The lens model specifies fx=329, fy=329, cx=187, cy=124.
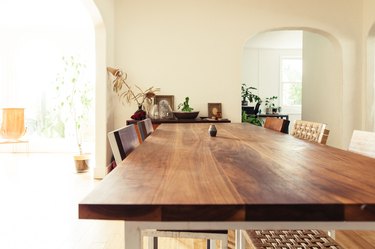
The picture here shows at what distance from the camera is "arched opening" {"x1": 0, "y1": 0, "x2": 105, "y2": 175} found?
6887mm

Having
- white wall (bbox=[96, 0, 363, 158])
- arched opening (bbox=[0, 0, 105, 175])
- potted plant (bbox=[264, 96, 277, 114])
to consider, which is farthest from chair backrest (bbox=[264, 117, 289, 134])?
potted plant (bbox=[264, 96, 277, 114])

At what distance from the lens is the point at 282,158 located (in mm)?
1131

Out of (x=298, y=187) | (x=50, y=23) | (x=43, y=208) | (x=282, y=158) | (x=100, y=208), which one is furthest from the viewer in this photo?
(x=50, y=23)

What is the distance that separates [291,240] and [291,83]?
8419 millimetres

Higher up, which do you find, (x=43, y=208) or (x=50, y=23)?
(x=50, y=23)

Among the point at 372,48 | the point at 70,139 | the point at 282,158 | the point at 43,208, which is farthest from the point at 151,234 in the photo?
the point at 70,139

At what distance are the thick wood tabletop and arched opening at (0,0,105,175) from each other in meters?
6.15

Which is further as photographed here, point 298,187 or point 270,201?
point 298,187

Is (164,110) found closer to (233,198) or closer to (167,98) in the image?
(167,98)

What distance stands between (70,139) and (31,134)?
0.88m

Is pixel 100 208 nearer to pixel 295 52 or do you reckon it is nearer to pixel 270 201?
pixel 270 201

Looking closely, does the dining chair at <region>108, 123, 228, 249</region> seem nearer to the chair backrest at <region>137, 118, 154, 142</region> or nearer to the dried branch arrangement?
the chair backrest at <region>137, 118, 154, 142</region>

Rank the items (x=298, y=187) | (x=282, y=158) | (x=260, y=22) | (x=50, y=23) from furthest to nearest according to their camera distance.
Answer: (x=50, y=23)
(x=260, y=22)
(x=282, y=158)
(x=298, y=187)

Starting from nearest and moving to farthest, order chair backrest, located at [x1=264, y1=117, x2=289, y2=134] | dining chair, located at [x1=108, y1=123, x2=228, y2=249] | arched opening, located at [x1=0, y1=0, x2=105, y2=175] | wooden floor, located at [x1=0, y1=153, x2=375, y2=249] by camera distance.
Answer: dining chair, located at [x1=108, y1=123, x2=228, y2=249], wooden floor, located at [x1=0, y1=153, x2=375, y2=249], chair backrest, located at [x1=264, y1=117, x2=289, y2=134], arched opening, located at [x1=0, y1=0, x2=105, y2=175]
